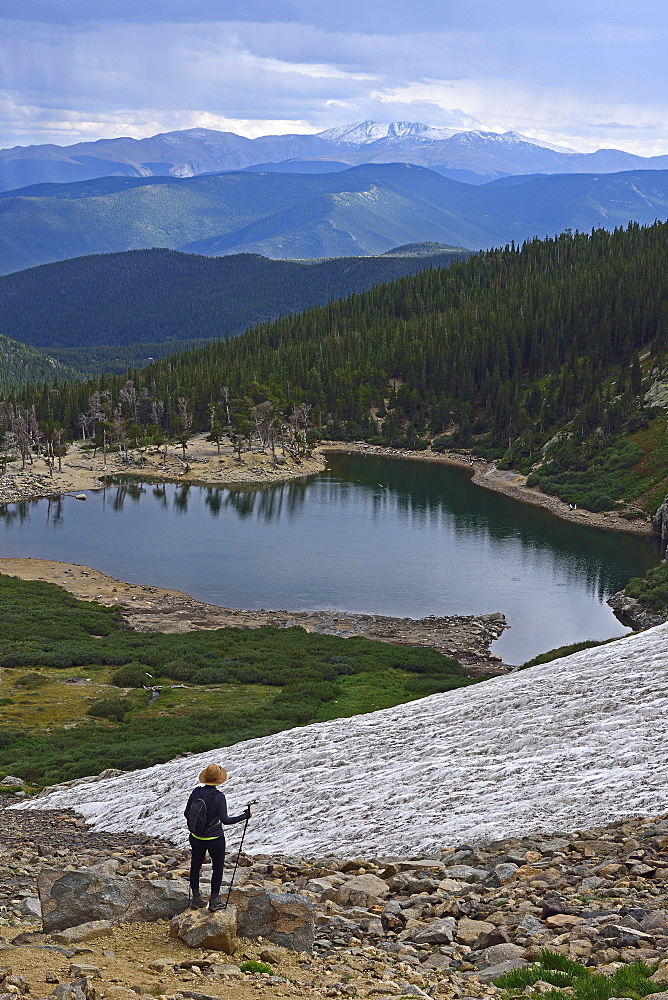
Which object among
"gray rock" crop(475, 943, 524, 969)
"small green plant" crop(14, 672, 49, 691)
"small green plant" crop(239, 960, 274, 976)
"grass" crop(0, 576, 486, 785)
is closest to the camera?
"small green plant" crop(239, 960, 274, 976)

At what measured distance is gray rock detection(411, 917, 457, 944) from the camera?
1367 centimetres

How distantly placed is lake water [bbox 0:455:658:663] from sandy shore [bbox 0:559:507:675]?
1.88 meters

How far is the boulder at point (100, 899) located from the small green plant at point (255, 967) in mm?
2126

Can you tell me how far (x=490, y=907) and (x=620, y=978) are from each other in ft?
11.2

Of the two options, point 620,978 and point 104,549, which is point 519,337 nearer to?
point 104,549

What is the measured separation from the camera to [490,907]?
47.7ft

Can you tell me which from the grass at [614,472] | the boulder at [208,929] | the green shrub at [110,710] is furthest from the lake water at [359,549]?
the boulder at [208,929]

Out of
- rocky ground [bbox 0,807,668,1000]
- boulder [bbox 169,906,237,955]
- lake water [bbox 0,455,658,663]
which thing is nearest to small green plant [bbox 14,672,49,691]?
rocky ground [bbox 0,807,668,1000]

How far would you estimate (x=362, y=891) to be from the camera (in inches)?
619

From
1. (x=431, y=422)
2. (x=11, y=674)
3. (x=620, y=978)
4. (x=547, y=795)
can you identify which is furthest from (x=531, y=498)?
(x=620, y=978)

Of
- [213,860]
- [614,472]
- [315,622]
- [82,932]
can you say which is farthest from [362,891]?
[614,472]

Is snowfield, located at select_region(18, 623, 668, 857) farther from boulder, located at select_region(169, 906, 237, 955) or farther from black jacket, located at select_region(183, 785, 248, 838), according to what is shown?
boulder, located at select_region(169, 906, 237, 955)

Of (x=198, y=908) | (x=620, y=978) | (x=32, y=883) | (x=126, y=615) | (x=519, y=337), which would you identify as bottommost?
(x=126, y=615)

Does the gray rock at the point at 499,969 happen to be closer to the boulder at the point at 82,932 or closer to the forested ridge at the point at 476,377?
the boulder at the point at 82,932
